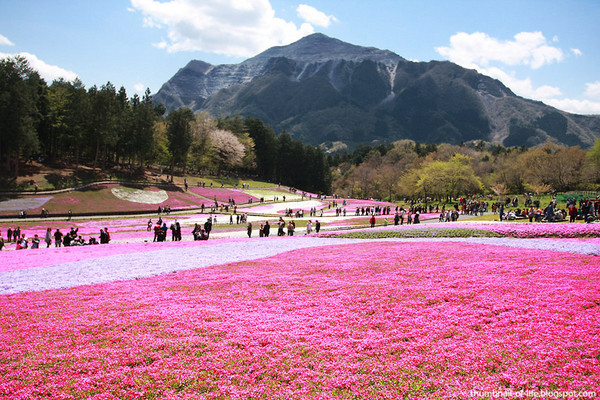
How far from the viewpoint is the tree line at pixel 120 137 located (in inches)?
2370

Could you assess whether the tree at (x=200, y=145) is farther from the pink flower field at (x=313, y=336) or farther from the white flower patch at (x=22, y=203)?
the pink flower field at (x=313, y=336)

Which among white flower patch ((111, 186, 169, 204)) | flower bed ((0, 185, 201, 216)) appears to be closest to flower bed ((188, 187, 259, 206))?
flower bed ((0, 185, 201, 216))

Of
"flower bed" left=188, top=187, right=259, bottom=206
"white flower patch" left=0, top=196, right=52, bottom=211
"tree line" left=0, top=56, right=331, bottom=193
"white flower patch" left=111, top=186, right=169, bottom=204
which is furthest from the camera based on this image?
"flower bed" left=188, top=187, right=259, bottom=206

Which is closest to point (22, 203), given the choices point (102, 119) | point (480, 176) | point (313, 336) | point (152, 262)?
point (102, 119)

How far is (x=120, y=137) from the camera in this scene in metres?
80.9

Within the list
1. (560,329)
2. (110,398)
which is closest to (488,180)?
(560,329)

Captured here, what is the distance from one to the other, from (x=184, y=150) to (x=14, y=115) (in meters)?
33.8

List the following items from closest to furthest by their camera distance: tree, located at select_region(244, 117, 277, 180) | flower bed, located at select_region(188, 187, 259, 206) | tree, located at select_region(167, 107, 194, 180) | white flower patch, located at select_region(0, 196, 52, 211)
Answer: white flower patch, located at select_region(0, 196, 52, 211)
flower bed, located at select_region(188, 187, 259, 206)
tree, located at select_region(167, 107, 194, 180)
tree, located at select_region(244, 117, 277, 180)

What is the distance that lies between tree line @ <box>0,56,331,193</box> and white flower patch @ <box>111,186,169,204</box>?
45.0 feet

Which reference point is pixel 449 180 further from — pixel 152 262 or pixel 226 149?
pixel 152 262

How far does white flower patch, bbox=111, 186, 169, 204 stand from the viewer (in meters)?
63.9

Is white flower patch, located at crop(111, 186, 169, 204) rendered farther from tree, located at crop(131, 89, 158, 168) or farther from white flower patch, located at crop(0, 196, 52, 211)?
tree, located at crop(131, 89, 158, 168)

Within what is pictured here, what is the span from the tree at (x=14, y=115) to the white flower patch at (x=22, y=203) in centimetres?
1002

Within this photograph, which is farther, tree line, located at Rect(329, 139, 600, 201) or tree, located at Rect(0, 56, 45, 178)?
tree line, located at Rect(329, 139, 600, 201)
